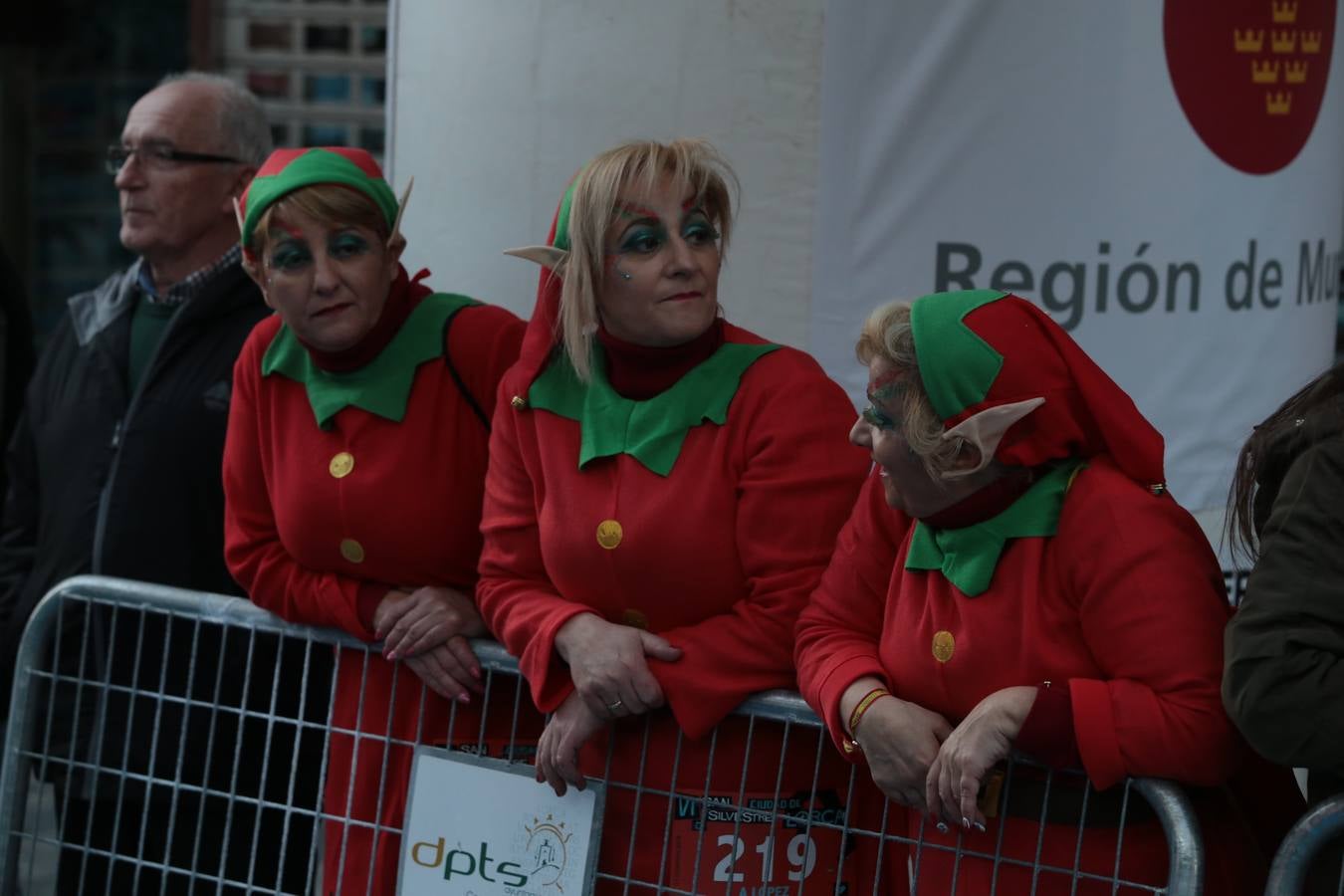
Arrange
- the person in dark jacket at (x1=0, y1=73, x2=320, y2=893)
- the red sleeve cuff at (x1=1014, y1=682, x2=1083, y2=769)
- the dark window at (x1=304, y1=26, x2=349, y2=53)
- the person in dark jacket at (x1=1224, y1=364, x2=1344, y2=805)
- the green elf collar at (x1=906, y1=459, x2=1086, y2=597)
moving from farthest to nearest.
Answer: the dark window at (x1=304, y1=26, x2=349, y2=53)
the person in dark jacket at (x1=0, y1=73, x2=320, y2=893)
the green elf collar at (x1=906, y1=459, x2=1086, y2=597)
the red sleeve cuff at (x1=1014, y1=682, x2=1083, y2=769)
the person in dark jacket at (x1=1224, y1=364, x2=1344, y2=805)

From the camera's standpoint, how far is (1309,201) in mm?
4371

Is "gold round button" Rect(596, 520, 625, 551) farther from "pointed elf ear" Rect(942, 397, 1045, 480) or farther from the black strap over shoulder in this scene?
"pointed elf ear" Rect(942, 397, 1045, 480)

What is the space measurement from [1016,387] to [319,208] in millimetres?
1461

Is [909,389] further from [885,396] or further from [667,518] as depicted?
[667,518]

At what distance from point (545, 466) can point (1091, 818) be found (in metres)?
1.08

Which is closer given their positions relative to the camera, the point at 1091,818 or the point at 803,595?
the point at 1091,818

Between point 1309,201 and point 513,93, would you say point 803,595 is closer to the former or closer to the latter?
point 513,93

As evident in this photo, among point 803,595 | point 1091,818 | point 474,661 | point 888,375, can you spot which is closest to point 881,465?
point 888,375

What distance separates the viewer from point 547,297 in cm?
315

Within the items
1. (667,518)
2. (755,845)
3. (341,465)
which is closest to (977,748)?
(755,845)

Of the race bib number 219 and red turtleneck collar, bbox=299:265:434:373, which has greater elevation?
red turtleneck collar, bbox=299:265:434:373

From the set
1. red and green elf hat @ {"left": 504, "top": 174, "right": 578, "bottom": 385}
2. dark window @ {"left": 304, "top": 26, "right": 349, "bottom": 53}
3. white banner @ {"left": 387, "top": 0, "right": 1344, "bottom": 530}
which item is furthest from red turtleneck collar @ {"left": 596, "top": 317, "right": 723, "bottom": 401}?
dark window @ {"left": 304, "top": 26, "right": 349, "bottom": 53}

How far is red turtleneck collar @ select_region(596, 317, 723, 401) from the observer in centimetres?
302

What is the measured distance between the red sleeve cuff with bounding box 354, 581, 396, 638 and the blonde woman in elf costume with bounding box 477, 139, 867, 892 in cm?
29
